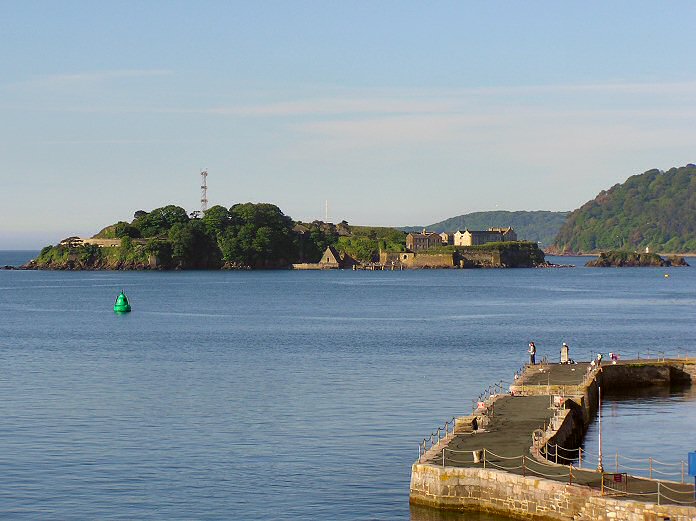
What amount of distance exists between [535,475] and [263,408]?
76.7 ft

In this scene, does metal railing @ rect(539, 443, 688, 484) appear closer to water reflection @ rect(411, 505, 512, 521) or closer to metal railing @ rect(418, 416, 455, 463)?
metal railing @ rect(418, 416, 455, 463)

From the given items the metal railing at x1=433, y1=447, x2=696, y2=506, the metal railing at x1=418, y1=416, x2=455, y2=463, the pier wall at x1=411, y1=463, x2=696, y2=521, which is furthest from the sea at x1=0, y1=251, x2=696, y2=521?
the metal railing at x1=433, y1=447, x2=696, y2=506

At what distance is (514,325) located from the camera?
117m

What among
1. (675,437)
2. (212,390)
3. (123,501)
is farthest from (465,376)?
(123,501)

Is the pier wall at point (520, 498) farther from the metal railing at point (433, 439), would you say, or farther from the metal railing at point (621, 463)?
the metal railing at point (433, 439)

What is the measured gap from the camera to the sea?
39.9m

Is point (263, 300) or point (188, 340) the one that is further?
point (263, 300)

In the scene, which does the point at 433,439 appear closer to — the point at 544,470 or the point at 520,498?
the point at 544,470

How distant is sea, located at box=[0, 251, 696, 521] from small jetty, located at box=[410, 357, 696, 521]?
0.72m

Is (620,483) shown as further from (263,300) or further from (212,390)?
(263,300)

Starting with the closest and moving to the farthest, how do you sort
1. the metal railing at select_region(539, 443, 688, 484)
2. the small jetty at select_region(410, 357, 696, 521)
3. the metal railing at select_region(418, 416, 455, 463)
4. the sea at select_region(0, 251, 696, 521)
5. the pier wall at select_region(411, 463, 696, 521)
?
the pier wall at select_region(411, 463, 696, 521), the small jetty at select_region(410, 357, 696, 521), the sea at select_region(0, 251, 696, 521), the metal railing at select_region(539, 443, 688, 484), the metal railing at select_region(418, 416, 455, 463)

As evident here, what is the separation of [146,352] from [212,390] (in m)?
24.9

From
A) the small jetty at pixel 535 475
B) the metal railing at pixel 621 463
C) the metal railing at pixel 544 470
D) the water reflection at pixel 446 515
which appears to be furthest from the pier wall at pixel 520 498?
the metal railing at pixel 621 463

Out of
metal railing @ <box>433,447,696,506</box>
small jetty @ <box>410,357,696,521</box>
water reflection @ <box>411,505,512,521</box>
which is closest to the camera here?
small jetty @ <box>410,357,696,521</box>
